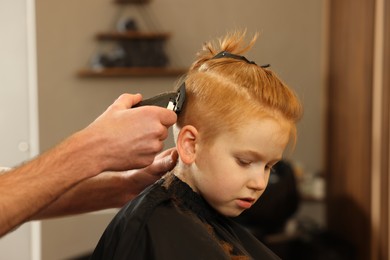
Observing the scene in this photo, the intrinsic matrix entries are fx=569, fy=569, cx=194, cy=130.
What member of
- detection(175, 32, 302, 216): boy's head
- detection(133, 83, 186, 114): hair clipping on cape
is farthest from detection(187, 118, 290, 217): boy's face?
detection(133, 83, 186, 114): hair clipping on cape

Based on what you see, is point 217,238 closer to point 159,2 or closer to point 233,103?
point 233,103

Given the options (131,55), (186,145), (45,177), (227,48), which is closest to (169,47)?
(131,55)

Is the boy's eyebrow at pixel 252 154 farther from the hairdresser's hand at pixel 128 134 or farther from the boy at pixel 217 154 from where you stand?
the hairdresser's hand at pixel 128 134

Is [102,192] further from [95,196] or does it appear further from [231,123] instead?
[231,123]

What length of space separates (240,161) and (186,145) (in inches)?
5.1

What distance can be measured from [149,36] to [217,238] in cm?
249

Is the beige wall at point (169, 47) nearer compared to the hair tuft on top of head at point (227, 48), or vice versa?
the hair tuft on top of head at point (227, 48)

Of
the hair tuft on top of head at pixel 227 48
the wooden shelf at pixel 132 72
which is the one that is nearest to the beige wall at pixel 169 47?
the wooden shelf at pixel 132 72

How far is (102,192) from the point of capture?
1.56 m

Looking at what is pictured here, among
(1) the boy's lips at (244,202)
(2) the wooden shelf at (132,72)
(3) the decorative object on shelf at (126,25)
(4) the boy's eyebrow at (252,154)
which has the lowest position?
(1) the boy's lips at (244,202)

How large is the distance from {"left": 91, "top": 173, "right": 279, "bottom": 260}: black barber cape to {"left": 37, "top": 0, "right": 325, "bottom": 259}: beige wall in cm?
237

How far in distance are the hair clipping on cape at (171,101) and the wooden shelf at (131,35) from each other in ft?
7.81

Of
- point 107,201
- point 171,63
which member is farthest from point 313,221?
point 107,201

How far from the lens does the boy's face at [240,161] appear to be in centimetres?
A: 124
